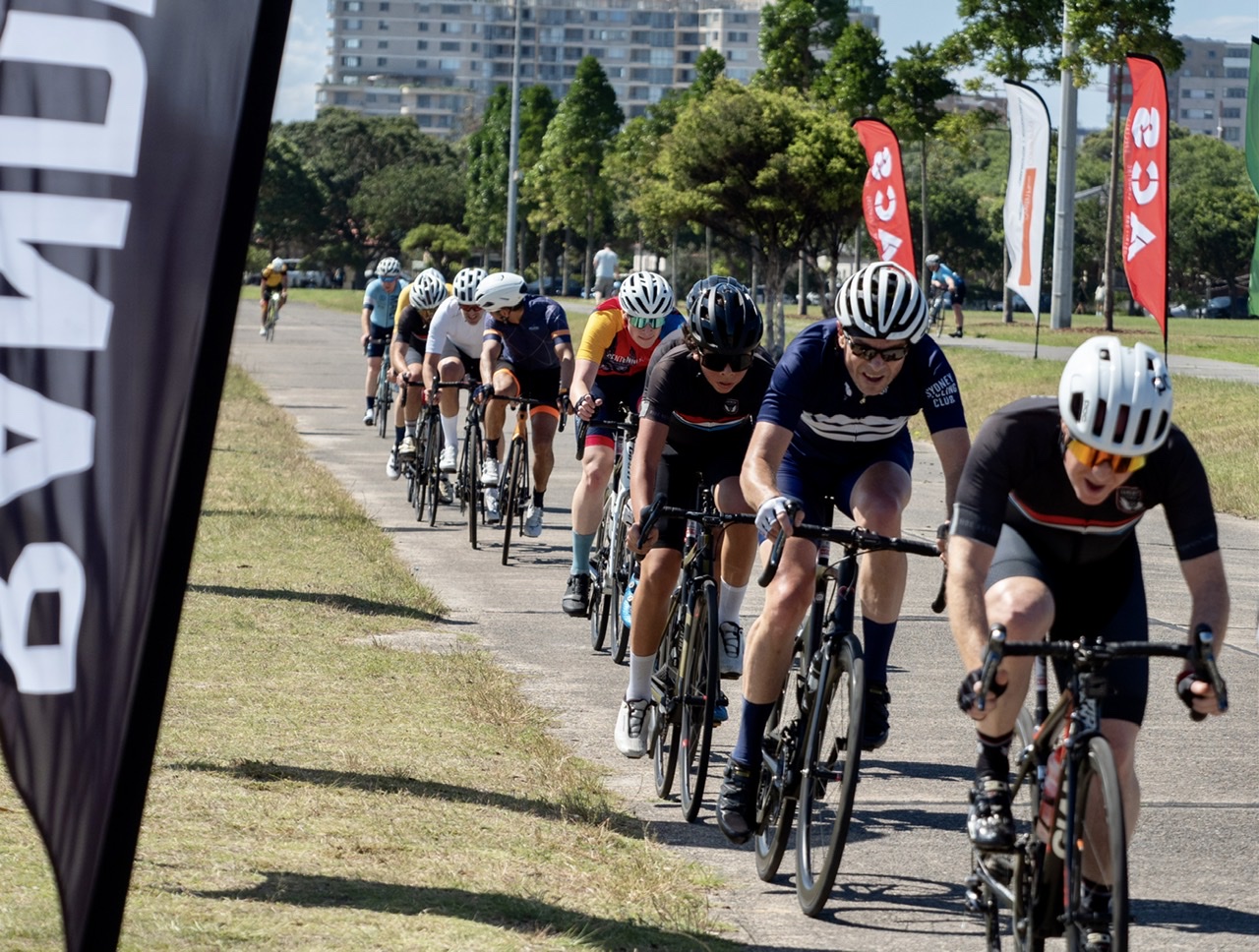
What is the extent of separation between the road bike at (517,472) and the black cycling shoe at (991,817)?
8.13 meters

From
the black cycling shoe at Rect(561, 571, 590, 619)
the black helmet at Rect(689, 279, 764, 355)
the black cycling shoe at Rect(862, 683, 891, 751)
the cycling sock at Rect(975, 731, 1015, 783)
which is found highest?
the black helmet at Rect(689, 279, 764, 355)

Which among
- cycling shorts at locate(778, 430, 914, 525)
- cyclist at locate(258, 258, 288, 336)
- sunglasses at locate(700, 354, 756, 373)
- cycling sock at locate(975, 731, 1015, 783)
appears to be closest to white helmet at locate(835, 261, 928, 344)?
cycling shorts at locate(778, 430, 914, 525)

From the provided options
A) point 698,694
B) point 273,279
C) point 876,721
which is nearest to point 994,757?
point 698,694

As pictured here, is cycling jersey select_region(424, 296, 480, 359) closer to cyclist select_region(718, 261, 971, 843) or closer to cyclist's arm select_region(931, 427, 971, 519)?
cyclist select_region(718, 261, 971, 843)

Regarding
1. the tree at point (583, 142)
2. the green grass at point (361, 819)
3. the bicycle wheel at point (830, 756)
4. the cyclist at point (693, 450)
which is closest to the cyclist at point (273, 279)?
the tree at point (583, 142)

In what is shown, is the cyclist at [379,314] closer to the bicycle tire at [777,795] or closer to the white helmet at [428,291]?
the white helmet at [428,291]

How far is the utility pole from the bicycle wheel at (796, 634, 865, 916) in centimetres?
3321

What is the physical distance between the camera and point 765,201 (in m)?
41.2

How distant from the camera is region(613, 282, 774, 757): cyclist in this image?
7.17 m

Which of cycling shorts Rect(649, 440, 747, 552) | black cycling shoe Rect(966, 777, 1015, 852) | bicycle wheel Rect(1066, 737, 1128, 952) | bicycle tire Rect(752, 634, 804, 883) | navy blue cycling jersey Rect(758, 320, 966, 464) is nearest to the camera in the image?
bicycle wheel Rect(1066, 737, 1128, 952)

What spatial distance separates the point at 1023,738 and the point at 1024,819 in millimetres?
382

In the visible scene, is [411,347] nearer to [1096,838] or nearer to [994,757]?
[994,757]

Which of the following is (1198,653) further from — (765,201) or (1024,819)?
(765,201)

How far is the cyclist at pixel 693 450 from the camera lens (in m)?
7.17
